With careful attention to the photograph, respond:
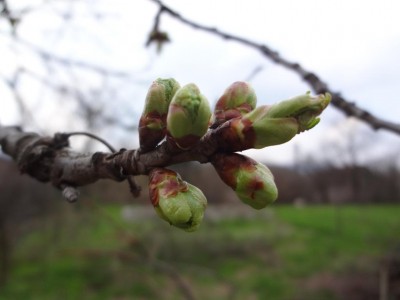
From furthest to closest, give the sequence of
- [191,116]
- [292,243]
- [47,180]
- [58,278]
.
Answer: [292,243] → [58,278] → [47,180] → [191,116]

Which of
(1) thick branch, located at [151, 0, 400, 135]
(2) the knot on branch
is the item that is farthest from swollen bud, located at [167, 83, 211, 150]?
(1) thick branch, located at [151, 0, 400, 135]

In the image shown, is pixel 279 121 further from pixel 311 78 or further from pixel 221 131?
pixel 311 78

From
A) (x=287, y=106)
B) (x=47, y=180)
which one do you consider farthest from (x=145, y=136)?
(x=47, y=180)

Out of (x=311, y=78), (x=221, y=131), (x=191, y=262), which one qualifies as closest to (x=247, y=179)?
(x=221, y=131)

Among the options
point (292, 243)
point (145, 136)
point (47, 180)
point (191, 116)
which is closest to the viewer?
point (191, 116)

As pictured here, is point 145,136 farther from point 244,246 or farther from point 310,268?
point 244,246

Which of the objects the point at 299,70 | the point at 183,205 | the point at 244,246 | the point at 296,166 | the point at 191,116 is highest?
the point at 296,166

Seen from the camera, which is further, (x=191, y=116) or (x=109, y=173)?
(x=109, y=173)
